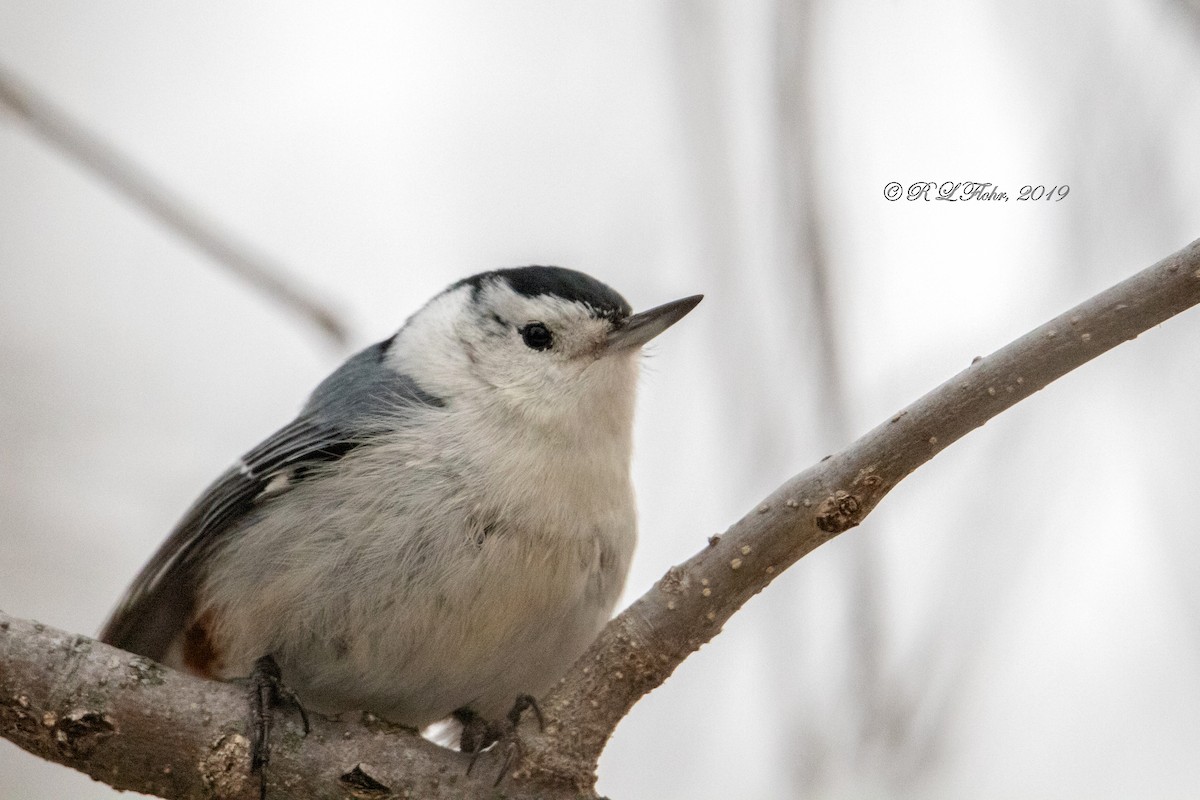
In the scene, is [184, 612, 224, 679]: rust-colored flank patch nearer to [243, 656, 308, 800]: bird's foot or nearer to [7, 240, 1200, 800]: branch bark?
[243, 656, 308, 800]: bird's foot

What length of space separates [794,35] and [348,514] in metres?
1.11

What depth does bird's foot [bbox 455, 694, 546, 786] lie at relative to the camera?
5.43ft

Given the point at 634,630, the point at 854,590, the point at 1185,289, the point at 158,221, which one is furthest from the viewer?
the point at 854,590

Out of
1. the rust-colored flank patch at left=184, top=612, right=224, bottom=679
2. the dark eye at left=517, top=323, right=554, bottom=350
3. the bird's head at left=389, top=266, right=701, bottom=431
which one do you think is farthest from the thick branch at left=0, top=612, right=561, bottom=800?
the dark eye at left=517, top=323, right=554, bottom=350

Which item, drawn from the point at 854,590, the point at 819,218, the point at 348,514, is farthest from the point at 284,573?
the point at 819,218

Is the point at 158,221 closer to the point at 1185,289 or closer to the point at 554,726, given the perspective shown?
the point at 554,726

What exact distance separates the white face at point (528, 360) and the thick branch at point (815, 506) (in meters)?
0.58

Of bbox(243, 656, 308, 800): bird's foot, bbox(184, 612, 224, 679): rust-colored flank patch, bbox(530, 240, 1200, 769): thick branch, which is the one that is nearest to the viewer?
bbox(530, 240, 1200, 769): thick branch

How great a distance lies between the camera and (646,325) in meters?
2.19

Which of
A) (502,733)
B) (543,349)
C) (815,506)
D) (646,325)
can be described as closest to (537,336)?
(543,349)

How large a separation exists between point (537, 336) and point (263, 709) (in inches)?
34.5

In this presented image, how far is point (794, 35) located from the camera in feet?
6.69

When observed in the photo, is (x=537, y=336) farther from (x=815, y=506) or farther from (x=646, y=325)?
(x=815, y=506)

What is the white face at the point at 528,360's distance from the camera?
2.14 metres
